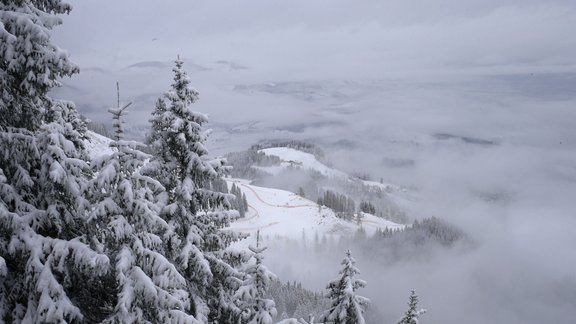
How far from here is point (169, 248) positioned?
12.7 m

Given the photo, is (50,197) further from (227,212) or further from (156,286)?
(227,212)

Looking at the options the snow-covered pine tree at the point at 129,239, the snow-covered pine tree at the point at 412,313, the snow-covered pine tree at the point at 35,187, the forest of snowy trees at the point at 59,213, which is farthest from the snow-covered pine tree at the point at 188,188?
the snow-covered pine tree at the point at 412,313

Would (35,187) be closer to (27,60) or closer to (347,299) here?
(27,60)

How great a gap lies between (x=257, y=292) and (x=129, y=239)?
575 centimetres

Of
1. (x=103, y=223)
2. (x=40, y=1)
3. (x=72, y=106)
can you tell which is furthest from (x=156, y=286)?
(x=40, y=1)

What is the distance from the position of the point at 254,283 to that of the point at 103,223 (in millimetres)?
5968

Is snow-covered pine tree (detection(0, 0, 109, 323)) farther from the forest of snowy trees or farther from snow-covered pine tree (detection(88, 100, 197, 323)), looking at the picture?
snow-covered pine tree (detection(88, 100, 197, 323))

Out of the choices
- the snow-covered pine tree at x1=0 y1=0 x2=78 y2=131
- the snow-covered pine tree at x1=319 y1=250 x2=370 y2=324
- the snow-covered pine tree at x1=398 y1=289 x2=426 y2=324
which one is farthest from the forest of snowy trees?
the snow-covered pine tree at x1=398 y1=289 x2=426 y2=324

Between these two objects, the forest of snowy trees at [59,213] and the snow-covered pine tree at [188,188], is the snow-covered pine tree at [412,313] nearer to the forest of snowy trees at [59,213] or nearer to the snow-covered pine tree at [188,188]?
the snow-covered pine tree at [188,188]

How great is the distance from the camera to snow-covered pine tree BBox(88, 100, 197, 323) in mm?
8688

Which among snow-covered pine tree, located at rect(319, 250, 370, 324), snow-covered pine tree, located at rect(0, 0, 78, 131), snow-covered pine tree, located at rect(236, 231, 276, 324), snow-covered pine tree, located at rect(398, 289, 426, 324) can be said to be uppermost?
snow-covered pine tree, located at rect(0, 0, 78, 131)

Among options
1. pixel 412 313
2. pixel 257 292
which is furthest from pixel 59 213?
pixel 412 313

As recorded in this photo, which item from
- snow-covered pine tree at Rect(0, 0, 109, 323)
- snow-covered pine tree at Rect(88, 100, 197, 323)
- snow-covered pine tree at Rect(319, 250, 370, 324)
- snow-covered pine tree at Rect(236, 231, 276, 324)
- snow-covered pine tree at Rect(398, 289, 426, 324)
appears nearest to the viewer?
snow-covered pine tree at Rect(0, 0, 109, 323)

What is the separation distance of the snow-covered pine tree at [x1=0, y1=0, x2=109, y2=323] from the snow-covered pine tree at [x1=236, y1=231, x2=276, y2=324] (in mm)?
5388
